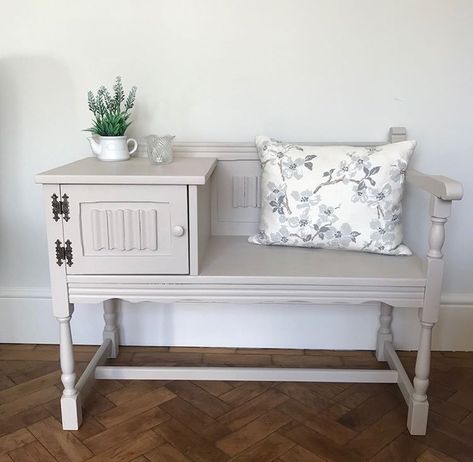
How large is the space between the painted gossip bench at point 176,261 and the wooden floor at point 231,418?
81 mm

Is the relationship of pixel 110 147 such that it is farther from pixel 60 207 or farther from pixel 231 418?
pixel 231 418

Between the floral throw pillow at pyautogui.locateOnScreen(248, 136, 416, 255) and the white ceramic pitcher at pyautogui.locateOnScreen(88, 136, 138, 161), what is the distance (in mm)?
448

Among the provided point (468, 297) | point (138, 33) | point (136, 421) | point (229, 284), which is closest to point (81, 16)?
point (138, 33)

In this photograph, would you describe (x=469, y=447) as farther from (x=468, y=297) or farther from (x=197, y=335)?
(x=197, y=335)

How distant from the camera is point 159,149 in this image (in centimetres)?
152

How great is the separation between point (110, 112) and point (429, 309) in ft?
3.61

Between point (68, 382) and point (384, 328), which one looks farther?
point (384, 328)

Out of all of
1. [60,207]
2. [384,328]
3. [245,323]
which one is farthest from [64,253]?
[384,328]

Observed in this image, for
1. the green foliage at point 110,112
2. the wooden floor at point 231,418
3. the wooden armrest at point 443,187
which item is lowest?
the wooden floor at point 231,418

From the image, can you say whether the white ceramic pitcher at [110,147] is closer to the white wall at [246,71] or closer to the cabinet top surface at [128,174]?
the cabinet top surface at [128,174]

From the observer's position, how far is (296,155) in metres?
1.56

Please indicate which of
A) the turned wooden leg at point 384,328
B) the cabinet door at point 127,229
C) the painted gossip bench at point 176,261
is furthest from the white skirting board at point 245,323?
the cabinet door at point 127,229

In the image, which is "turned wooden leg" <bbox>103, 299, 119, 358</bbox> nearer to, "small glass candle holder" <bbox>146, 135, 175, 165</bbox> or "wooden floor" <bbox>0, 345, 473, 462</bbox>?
"wooden floor" <bbox>0, 345, 473, 462</bbox>

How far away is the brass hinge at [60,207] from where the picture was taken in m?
1.33
